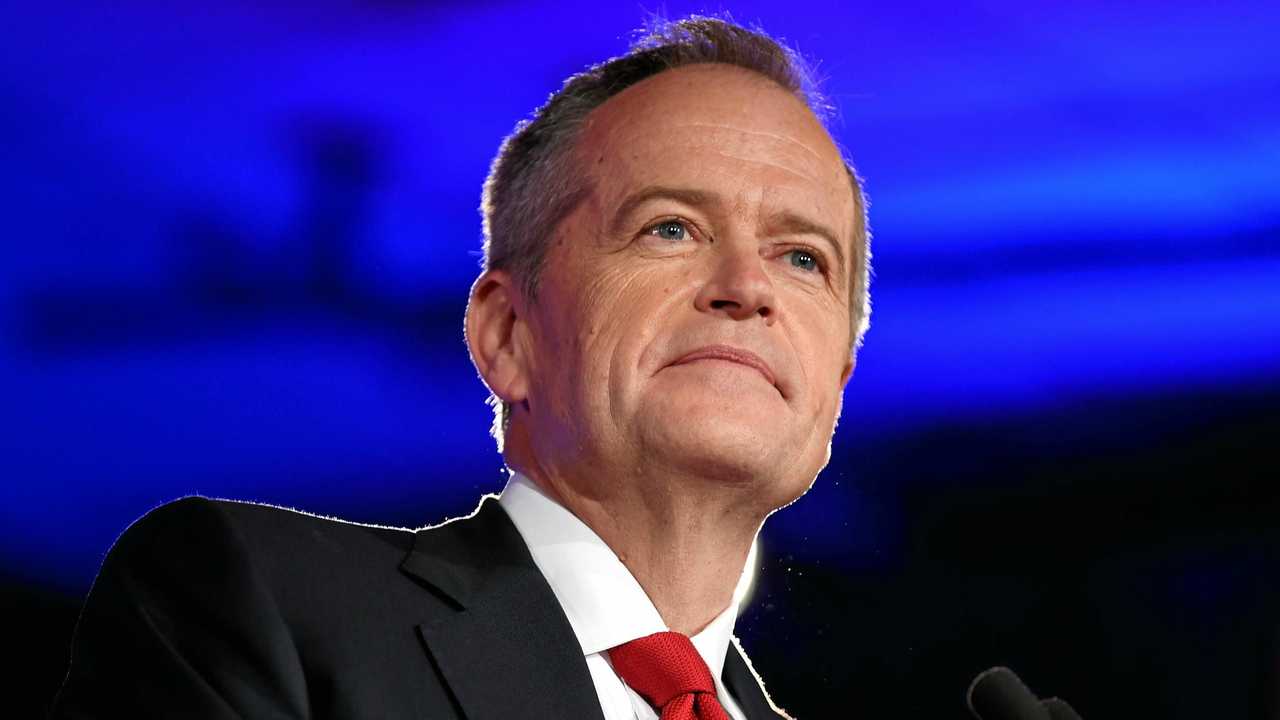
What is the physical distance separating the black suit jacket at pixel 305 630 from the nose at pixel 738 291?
1.43ft

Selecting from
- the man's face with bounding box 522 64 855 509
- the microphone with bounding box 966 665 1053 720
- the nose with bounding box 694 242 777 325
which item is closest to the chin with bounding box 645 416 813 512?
the man's face with bounding box 522 64 855 509

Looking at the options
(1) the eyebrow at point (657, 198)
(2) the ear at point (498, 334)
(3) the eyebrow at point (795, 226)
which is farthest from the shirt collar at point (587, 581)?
(3) the eyebrow at point (795, 226)

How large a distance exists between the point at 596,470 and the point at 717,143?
493mm

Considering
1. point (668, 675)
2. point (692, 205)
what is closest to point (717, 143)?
point (692, 205)

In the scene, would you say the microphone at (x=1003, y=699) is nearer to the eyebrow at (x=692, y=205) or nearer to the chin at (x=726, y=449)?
the chin at (x=726, y=449)

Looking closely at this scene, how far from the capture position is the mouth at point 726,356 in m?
2.07

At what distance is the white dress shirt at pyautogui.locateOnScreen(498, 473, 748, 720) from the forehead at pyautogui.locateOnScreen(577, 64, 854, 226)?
0.45 meters

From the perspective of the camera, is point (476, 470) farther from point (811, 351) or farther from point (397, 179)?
point (811, 351)

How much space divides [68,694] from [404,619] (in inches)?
14.6

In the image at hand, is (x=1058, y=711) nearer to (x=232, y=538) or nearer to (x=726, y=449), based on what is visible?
(x=726, y=449)

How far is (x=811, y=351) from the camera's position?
2.20 meters

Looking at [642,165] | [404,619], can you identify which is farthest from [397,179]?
[404,619]

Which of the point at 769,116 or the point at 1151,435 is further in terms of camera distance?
the point at 1151,435

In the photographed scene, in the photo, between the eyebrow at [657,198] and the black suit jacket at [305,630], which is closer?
the black suit jacket at [305,630]
